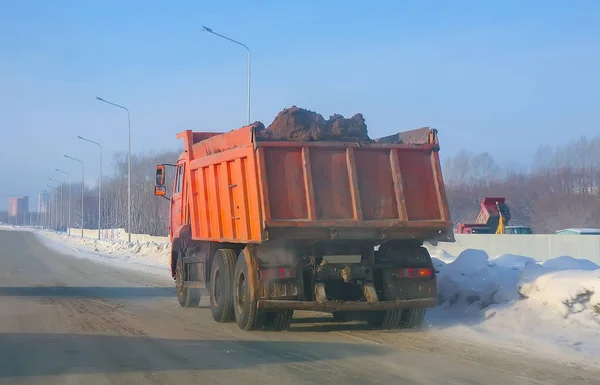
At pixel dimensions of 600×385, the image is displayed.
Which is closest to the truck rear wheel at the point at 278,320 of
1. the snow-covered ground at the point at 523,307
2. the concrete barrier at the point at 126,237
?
the snow-covered ground at the point at 523,307

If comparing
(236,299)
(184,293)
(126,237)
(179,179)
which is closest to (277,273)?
(236,299)

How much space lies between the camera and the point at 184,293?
16094 mm

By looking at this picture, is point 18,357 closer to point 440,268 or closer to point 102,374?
point 102,374

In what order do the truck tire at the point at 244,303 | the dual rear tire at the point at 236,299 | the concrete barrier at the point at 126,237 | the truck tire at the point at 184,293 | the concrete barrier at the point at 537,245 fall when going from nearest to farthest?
the truck tire at the point at 244,303, the dual rear tire at the point at 236,299, the truck tire at the point at 184,293, the concrete barrier at the point at 537,245, the concrete barrier at the point at 126,237

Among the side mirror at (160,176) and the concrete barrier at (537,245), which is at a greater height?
the side mirror at (160,176)

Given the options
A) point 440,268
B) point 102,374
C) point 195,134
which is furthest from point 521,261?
point 102,374

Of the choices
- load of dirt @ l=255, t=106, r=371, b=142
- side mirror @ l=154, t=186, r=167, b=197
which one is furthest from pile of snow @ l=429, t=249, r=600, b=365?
side mirror @ l=154, t=186, r=167, b=197

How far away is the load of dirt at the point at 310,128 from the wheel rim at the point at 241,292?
2360 mm

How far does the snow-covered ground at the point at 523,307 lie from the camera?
1016 cm

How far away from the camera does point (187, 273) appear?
15.7 metres

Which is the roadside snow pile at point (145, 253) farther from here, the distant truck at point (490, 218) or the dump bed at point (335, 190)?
the dump bed at point (335, 190)

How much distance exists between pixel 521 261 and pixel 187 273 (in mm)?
7441

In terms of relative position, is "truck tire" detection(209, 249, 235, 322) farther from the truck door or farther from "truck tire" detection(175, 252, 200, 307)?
the truck door

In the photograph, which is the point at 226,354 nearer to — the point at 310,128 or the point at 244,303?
the point at 244,303
